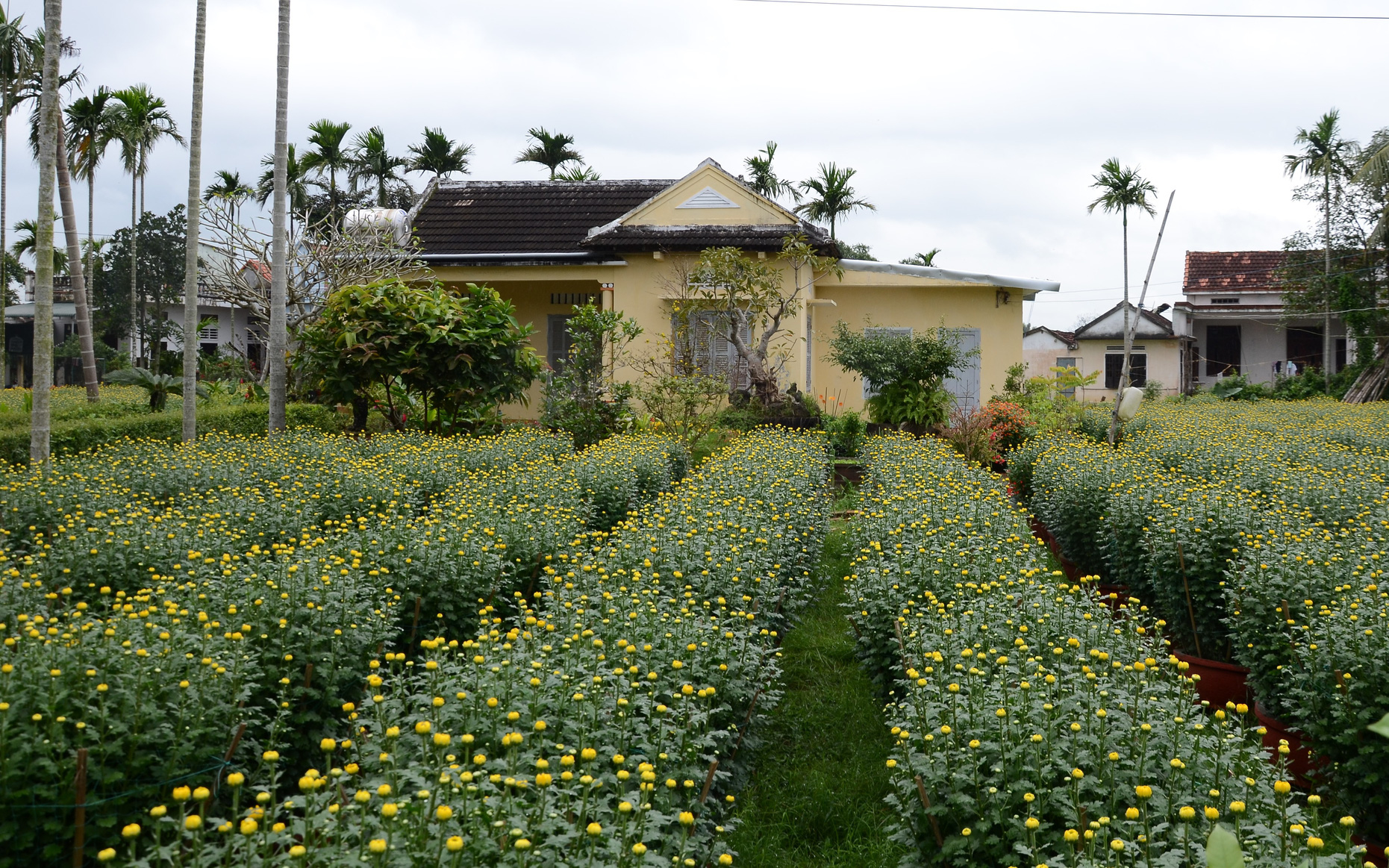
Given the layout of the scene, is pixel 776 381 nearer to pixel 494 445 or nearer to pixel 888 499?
pixel 494 445

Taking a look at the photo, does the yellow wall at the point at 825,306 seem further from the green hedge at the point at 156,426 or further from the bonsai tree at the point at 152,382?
the bonsai tree at the point at 152,382

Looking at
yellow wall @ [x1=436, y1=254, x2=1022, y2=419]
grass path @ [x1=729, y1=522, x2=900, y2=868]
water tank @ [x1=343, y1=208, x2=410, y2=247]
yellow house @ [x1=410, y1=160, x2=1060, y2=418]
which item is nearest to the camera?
grass path @ [x1=729, y1=522, x2=900, y2=868]

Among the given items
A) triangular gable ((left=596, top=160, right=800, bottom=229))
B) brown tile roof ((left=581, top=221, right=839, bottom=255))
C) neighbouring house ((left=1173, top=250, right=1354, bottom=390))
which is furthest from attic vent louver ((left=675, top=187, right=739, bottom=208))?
neighbouring house ((left=1173, top=250, right=1354, bottom=390))

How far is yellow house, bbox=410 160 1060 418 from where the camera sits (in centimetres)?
1697

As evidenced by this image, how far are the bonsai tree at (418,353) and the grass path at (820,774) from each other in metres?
7.48

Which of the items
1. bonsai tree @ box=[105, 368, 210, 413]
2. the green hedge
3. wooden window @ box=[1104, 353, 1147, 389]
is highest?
wooden window @ box=[1104, 353, 1147, 389]

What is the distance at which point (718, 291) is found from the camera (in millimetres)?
16781

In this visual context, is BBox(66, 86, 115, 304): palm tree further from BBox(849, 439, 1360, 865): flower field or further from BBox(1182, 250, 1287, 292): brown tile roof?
BBox(1182, 250, 1287, 292): brown tile roof

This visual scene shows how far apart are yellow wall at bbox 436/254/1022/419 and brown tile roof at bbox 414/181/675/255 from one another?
1.82 feet

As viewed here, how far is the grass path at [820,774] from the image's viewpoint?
4.33 m

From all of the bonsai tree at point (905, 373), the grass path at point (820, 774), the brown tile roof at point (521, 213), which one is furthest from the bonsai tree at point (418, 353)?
the grass path at point (820, 774)

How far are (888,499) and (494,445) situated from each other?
196 inches

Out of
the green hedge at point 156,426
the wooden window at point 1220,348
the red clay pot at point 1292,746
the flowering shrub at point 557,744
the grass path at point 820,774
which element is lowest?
the grass path at point 820,774

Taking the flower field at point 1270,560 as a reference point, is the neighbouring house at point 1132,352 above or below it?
above
